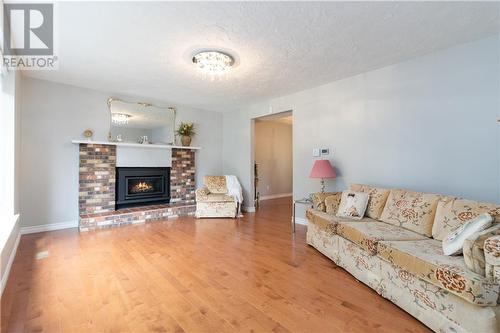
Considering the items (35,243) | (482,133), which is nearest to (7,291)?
(35,243)

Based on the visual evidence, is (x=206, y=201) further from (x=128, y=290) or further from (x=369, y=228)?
(x=369, y=228)

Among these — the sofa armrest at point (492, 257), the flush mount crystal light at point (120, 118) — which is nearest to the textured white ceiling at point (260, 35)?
the flush mount crystal light at point (120, 118)

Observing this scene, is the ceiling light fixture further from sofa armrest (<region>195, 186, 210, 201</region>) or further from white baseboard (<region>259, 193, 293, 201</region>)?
white baseboard (<region>259, 193, 293, 201</region>)

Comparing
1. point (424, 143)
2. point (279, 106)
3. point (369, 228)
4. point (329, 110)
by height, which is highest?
point (279, 106)

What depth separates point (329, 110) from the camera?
3.89 metres

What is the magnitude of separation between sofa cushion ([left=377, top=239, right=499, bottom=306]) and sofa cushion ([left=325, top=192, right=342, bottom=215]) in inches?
42.8

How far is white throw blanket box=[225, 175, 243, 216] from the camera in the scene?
16.6 ft

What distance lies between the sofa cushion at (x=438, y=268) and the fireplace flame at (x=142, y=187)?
4484 mm

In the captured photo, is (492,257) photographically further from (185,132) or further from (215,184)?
(185,132)

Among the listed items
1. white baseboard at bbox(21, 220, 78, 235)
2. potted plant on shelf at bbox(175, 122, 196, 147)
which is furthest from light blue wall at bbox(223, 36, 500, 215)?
white baseboard at bbox(21, 220, 78, 235)

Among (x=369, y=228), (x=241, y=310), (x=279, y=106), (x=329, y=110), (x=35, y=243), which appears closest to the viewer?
(x=241, y=310)

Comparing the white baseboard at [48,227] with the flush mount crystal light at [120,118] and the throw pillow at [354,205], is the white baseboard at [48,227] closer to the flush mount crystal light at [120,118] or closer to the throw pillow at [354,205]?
the flush mount crystal light at [120,118]

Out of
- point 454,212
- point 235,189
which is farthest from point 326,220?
point 235,189

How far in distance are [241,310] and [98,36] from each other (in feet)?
9.86
